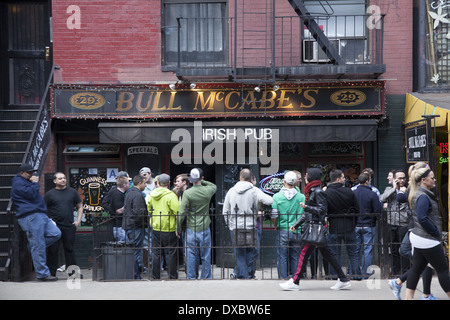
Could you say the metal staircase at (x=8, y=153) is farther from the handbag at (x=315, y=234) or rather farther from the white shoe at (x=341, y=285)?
the white shoe at (x=341, y=285)

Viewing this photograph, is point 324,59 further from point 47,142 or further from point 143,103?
point 47,142

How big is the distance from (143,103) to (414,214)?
6763mm

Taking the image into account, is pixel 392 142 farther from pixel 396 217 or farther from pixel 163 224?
pixel 163 224

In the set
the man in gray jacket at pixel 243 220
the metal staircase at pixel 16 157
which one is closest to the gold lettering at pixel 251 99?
the man in gray jacket at pixel 243 220

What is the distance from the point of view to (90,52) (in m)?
12.6

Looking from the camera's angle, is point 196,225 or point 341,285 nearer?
point 341,285

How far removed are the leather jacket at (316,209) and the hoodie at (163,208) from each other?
238cm

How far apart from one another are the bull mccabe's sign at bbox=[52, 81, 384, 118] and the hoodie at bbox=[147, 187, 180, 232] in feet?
9.27

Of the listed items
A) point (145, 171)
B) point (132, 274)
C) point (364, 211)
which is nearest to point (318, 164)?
point (364, 211)

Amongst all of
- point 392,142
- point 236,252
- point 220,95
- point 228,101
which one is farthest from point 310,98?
point 236,252

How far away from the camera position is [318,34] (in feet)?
38.2

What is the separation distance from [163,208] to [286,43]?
4.74m

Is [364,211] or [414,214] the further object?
[364,211]

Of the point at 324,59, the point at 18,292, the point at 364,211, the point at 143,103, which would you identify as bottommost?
the point at 18,292
